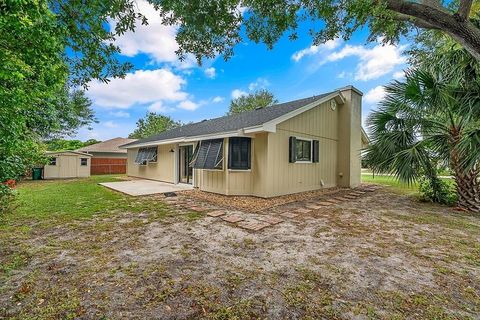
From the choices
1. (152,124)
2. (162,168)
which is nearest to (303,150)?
(162,168)

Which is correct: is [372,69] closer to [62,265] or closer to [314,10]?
[314,10]

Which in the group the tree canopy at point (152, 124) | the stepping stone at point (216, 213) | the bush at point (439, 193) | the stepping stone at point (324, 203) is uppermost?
the tree canopy at point (152, 124)

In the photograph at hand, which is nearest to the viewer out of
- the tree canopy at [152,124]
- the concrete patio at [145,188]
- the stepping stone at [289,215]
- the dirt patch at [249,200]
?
the stepping stone at [289,215]

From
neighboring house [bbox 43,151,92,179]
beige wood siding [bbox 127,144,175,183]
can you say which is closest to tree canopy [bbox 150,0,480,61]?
beige wood siding [bbox 127,144,175,183]

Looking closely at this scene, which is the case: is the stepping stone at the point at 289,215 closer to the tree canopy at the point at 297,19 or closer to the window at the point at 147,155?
the tree canopy at the point at 297,19

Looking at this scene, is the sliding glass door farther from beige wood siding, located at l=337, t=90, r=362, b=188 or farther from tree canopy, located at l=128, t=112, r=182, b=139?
tree canopy, located at l=128, t=112, r=182, b=139

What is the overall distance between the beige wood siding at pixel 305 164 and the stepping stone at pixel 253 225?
9.20 feet

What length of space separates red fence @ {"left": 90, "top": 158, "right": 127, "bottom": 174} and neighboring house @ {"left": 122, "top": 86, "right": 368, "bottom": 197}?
39.4 feet

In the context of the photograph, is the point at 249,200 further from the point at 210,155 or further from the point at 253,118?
the point at 253,118

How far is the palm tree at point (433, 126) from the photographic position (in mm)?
5168

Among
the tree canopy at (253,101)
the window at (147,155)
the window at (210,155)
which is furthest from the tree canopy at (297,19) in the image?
the tree canopy at (253,101)

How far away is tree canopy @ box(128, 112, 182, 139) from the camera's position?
3562 centimetres

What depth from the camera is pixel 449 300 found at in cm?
229

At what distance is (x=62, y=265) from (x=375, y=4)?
19.5 feet
